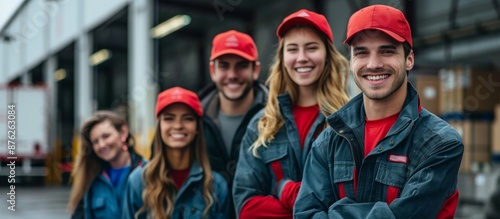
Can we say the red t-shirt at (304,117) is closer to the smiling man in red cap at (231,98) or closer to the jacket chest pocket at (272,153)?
the jacket chest pocket at (272,153)

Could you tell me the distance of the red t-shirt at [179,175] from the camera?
3.26 meters

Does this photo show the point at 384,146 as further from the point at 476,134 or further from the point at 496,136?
the point at 476,134

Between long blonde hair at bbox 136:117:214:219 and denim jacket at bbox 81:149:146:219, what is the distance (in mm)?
421

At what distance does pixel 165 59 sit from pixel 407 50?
21051 mm

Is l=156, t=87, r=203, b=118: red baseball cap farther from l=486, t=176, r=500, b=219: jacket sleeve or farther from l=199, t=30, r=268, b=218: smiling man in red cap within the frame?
l=486, t=176, r=500, b=219: jacket sleeve

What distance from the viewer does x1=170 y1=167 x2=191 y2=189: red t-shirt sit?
326cm

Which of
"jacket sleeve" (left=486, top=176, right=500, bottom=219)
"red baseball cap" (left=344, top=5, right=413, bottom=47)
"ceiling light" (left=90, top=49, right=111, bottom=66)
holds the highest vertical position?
"ceiling light" (left=90, top=49, right=111, bottom=66)

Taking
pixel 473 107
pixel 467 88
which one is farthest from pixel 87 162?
pixel 473 107

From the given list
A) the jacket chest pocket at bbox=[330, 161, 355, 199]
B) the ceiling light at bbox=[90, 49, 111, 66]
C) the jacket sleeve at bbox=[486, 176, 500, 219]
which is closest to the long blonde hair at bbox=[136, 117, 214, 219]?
the jacket chest pocket at bbox=[330, 161, 355, 199]

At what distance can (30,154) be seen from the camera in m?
16.7

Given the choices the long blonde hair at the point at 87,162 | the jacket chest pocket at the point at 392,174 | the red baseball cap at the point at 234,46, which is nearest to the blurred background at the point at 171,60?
the long blonde hair at the point at 87,162

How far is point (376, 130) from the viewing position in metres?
1.93

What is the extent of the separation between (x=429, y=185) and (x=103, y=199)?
227 centimetres

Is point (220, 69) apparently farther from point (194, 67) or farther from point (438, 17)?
point (194, 67)
